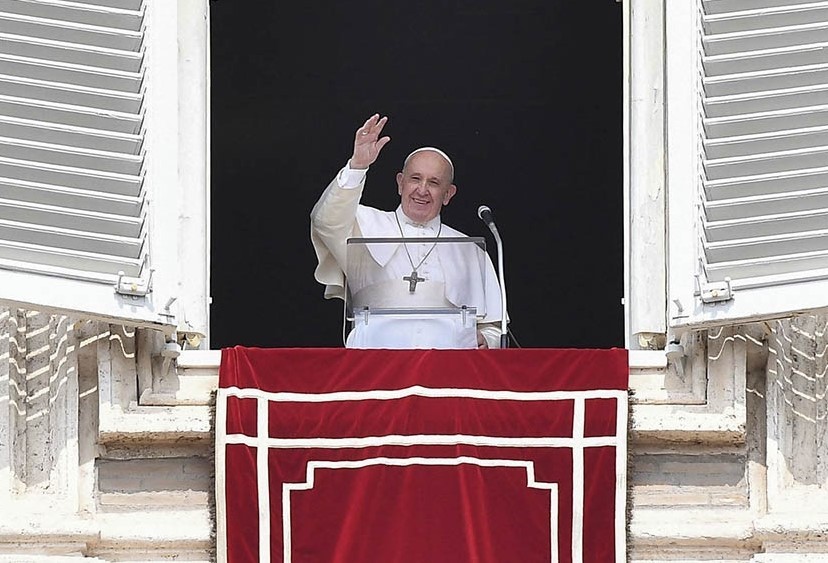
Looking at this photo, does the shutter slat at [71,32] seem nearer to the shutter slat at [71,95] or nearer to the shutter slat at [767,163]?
the shutter slat at [71,95]

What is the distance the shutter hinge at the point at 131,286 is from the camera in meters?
6.09

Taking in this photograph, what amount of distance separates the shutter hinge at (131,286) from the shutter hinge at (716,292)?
1389mm

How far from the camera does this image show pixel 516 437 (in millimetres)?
6242

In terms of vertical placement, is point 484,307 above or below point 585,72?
below

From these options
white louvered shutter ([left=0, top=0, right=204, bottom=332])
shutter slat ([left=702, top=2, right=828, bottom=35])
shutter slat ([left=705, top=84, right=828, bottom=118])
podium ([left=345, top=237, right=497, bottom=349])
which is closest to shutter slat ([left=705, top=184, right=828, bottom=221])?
shutter slat ([left=705, top=84, right=828, bottom=118])

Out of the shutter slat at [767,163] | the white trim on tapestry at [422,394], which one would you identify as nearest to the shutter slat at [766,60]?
the shutter slat at [767,163]

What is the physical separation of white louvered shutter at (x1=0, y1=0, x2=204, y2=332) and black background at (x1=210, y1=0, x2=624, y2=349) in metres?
3.05

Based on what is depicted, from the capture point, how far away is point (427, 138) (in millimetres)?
9906

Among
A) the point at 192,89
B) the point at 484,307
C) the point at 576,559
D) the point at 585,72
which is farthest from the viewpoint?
the point at 585,72

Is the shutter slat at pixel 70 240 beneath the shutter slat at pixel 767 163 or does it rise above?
beneath

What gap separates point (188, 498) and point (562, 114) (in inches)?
147

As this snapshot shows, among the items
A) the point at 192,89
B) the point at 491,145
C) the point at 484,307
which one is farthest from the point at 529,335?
the point at 192,89

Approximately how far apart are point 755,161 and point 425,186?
1.63 meters

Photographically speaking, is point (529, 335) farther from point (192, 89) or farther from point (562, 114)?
point (192, 89)
